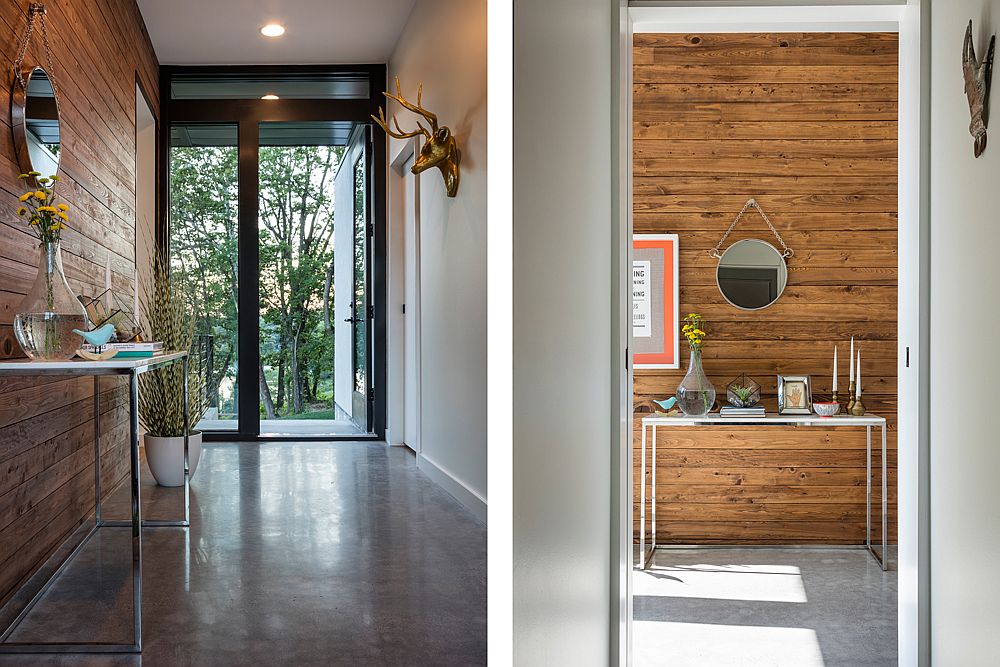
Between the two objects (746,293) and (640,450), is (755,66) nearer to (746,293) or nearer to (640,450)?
(746,293)

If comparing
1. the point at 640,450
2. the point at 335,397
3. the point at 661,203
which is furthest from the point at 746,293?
the point at 335,397

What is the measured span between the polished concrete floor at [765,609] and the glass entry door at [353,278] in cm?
340

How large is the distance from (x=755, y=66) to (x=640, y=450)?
1.84 m

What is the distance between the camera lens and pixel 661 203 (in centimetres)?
388

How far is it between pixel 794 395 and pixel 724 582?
35.1 inches

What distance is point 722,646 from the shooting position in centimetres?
271

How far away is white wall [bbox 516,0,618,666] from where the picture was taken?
4.71 ft

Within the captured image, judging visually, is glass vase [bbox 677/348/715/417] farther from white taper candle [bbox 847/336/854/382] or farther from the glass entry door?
the glass entry door

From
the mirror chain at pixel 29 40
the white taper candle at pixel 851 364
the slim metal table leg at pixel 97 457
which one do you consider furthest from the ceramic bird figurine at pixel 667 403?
the mirror chain at pixel 29 40

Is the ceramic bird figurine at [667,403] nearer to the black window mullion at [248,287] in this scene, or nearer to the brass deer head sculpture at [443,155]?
the brass deer head sculpture at [443,155]

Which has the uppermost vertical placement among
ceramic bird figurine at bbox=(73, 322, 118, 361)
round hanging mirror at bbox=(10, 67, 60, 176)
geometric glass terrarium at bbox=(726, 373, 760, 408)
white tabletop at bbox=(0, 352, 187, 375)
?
round hanging mirror at bbox=(10, 67, 60, 176)

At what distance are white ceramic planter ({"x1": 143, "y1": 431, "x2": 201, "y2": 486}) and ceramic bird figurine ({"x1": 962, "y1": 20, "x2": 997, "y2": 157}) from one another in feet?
13.1

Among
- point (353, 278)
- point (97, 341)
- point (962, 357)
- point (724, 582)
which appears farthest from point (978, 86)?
point (353, 278)

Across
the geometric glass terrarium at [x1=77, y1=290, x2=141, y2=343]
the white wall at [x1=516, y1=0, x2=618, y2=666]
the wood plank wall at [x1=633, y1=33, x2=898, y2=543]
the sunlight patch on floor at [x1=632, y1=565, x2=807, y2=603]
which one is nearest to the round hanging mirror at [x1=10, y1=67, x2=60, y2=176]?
the geometric glass terrarium at [x1=77, y1=290, x2=141, y2=343]
